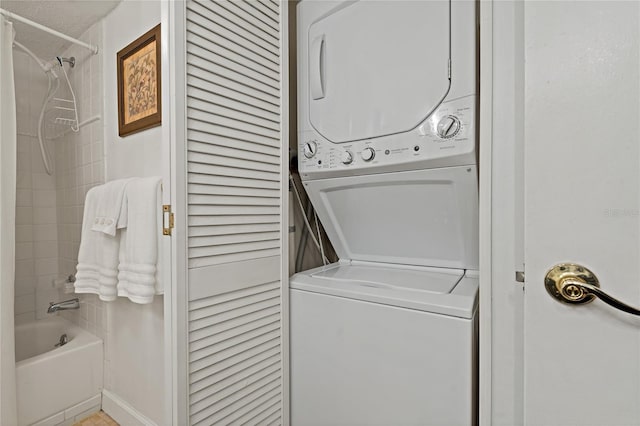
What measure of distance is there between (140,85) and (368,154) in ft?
4.00

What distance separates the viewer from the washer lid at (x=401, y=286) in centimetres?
97

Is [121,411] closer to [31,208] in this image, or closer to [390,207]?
[31,208]

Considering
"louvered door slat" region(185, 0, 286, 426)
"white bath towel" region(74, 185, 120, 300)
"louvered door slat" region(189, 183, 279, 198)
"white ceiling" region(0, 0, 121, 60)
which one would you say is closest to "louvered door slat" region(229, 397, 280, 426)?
"louvered door slat" region(185, 0, 286, 426)

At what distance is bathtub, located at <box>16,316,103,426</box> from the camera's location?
1520 mm

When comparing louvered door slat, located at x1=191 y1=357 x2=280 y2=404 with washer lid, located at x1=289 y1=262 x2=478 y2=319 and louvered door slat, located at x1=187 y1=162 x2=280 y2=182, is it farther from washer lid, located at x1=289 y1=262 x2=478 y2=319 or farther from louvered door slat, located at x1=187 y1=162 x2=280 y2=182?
louvered door slat, located at x1=187 y1=162 x2=280 y2=182

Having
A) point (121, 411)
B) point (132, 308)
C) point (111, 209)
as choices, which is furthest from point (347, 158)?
point (121, 411)

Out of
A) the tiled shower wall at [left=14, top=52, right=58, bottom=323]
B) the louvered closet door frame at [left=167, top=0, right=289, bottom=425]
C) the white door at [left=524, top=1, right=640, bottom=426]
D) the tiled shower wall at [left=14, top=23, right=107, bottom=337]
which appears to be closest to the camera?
the white door at [left=524, top=1, right=640, bottom=426]

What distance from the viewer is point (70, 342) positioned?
1.78 m

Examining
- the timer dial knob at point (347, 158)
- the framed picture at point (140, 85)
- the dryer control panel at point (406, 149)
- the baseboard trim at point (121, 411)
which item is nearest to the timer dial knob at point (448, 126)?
the dryer control panel at point (406, 149)

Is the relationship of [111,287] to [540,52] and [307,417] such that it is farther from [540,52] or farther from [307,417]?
[540,52]

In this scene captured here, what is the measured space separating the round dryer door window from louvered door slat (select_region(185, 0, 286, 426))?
205 mm

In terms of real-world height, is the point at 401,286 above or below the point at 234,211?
below

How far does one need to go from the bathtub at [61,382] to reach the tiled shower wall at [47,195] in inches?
8.6

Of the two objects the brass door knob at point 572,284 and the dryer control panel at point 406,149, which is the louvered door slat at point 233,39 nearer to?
the dryer control panel at point 406,149
